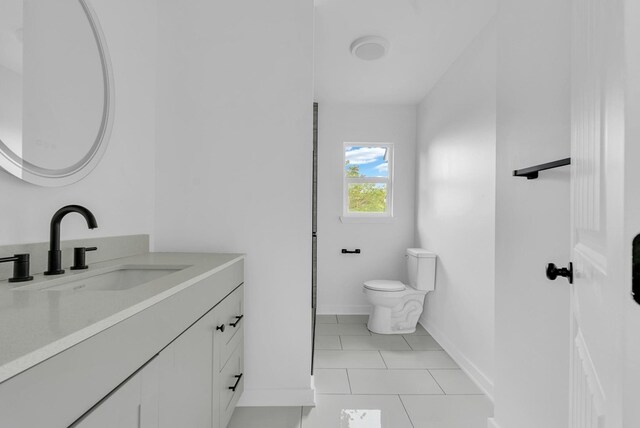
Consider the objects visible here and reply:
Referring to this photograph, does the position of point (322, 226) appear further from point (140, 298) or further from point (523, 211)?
point (140, 298)

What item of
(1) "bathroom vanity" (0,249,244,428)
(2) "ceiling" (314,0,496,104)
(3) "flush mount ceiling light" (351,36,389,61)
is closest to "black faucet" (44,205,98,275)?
(1) "bathroom vanity" (0,249,244,428)

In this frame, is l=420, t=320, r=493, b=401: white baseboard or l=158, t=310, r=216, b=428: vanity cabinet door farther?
l=420, t=320, r=493, b=401: white baseboard

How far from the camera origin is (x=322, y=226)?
371cm

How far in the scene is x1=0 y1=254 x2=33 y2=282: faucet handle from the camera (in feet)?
3.25

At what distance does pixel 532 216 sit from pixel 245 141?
1.54 m

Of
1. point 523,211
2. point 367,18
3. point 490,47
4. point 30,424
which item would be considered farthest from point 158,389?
point 490,47

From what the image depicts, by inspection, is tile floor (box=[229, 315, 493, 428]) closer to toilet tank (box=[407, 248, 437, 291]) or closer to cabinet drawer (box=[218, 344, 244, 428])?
cabinet drawer (box=[218, 344, 244, 428])

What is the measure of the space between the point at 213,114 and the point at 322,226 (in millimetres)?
2059

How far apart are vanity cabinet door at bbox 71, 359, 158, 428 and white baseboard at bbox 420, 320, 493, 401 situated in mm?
2051

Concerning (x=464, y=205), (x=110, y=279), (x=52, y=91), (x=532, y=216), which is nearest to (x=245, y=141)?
(x=52, y=91)

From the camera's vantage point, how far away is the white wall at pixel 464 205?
212cm

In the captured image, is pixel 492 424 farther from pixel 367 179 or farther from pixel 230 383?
pixel 367 179

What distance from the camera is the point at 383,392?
80.4 inches

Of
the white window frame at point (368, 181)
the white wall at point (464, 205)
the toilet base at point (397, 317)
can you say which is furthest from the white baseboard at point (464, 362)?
the white window frame at point (368, 181)
